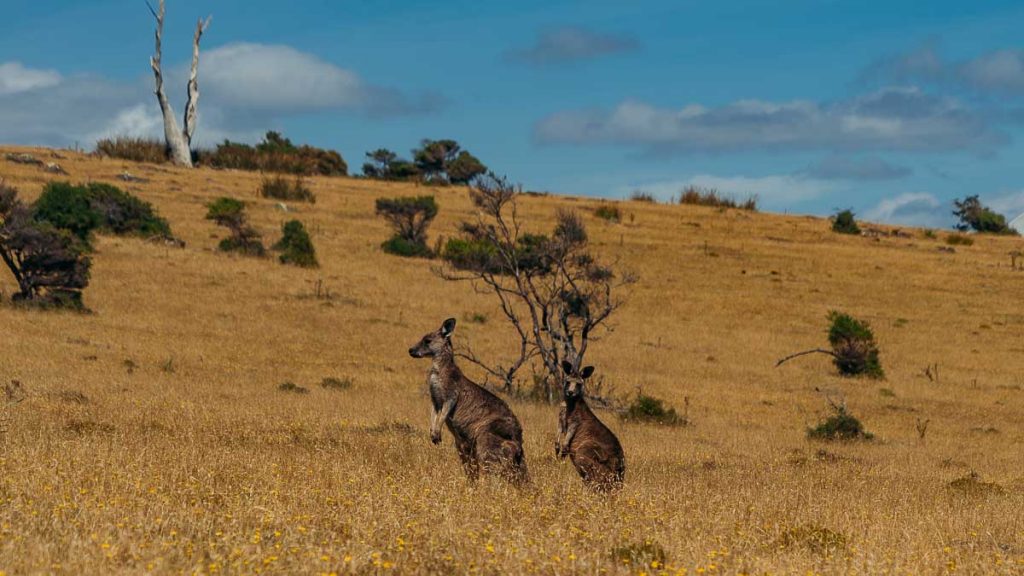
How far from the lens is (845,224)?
6156 centimetres

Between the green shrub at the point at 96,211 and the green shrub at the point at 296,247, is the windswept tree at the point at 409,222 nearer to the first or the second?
the green shrub at the point at 296,247

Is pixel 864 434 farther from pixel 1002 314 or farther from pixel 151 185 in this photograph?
pixel 151 185

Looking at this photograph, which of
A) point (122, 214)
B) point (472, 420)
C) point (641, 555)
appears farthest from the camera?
point (122, 214)

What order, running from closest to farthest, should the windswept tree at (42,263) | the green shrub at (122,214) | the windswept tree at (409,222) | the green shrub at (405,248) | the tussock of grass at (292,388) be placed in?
the tussock of grass at (292,388) → the windswept tree at (42,263) → the green shrub at (122,214) → the green shrub at (405,248) → the windswept tree at (409,222)

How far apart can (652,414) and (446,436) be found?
616 centimetres

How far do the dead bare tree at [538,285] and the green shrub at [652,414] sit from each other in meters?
1.41

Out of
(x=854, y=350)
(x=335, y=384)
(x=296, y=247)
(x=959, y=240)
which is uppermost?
(x=959, y=240)

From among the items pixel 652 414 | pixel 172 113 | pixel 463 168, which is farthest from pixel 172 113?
pixel 652 414

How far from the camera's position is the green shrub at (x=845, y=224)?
61.0m

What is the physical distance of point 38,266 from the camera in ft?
99.6

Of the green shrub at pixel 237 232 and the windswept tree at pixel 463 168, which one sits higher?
the windswept tree at pixel 463 168

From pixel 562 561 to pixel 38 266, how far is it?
25923 millimetres

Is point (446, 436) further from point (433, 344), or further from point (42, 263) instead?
point (42, 263)

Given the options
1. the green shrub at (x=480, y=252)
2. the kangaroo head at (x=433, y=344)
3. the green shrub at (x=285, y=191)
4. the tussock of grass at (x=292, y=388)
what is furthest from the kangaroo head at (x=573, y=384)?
the green shrub at (x=285, y=191)
